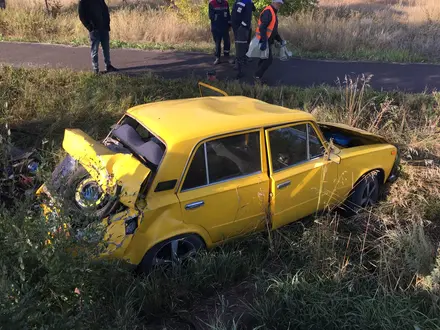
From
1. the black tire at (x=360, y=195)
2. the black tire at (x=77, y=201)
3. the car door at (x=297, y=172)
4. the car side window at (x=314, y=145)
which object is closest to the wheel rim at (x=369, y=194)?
the black tire at (x=360, y=195)

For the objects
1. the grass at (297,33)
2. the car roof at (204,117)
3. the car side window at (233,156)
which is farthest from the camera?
the grass at (297,33)

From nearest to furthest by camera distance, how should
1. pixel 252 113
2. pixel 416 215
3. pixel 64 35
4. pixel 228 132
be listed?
pixel 228 132 < pixel 252 113 < pixel 416 215 < pixel 64 35

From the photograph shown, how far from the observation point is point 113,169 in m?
3.52

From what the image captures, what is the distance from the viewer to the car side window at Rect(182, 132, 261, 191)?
3.81m

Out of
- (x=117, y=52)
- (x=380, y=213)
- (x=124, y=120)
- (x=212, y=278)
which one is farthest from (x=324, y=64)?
(x=212, y=278)

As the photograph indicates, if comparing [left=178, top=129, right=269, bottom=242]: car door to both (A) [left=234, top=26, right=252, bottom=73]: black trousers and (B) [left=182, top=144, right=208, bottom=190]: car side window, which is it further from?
(A) [left=234, top=26, right=252, bottom=73]: black trousers

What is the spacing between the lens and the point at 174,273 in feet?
11.9

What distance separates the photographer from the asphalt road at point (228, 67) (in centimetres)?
904

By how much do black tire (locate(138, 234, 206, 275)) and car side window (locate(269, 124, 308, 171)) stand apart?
1.07 meters

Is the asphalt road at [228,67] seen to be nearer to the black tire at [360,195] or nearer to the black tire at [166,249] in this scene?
the black tire at [360,195]

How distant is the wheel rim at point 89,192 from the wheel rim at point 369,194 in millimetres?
→ 3170

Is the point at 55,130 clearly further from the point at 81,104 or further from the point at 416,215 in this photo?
the point at 416,215

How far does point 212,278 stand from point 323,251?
1.08 m

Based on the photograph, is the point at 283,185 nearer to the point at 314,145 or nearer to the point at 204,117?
the point at 314,145
